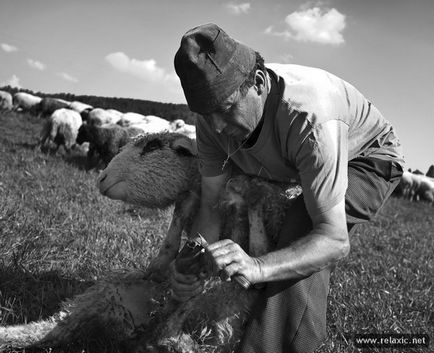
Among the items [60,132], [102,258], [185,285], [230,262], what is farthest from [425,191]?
[230,262]

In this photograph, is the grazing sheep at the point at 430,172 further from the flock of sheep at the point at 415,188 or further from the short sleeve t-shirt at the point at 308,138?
the short sleeve t-shirt at the point at 308,138

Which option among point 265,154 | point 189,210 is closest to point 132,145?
point 189,210

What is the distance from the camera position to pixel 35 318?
118 inches

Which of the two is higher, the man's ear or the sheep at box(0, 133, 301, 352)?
the man's ear

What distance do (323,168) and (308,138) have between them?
147 millimetres

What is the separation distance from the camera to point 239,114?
230 centimetres

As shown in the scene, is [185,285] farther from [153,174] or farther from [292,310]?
[153,174]

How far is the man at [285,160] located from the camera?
7.20 feet

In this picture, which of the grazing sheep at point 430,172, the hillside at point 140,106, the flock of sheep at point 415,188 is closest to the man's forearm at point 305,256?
the flock of sheep at point 415,188

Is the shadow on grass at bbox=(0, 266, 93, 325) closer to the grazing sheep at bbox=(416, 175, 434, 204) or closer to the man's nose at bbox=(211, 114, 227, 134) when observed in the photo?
the man's nose at bbox=(211, 114, 227, 134)

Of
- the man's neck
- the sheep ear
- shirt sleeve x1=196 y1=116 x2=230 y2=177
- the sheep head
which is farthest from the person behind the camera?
the sheep ear

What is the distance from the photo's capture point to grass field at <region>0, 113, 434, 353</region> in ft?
11.2

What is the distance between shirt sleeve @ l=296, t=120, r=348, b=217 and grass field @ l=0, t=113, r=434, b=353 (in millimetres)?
1305

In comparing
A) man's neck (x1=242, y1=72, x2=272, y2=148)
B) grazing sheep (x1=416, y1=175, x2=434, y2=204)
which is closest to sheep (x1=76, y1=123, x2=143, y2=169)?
man's neck (x1=242, y1=72, x2=272, y2=148)
